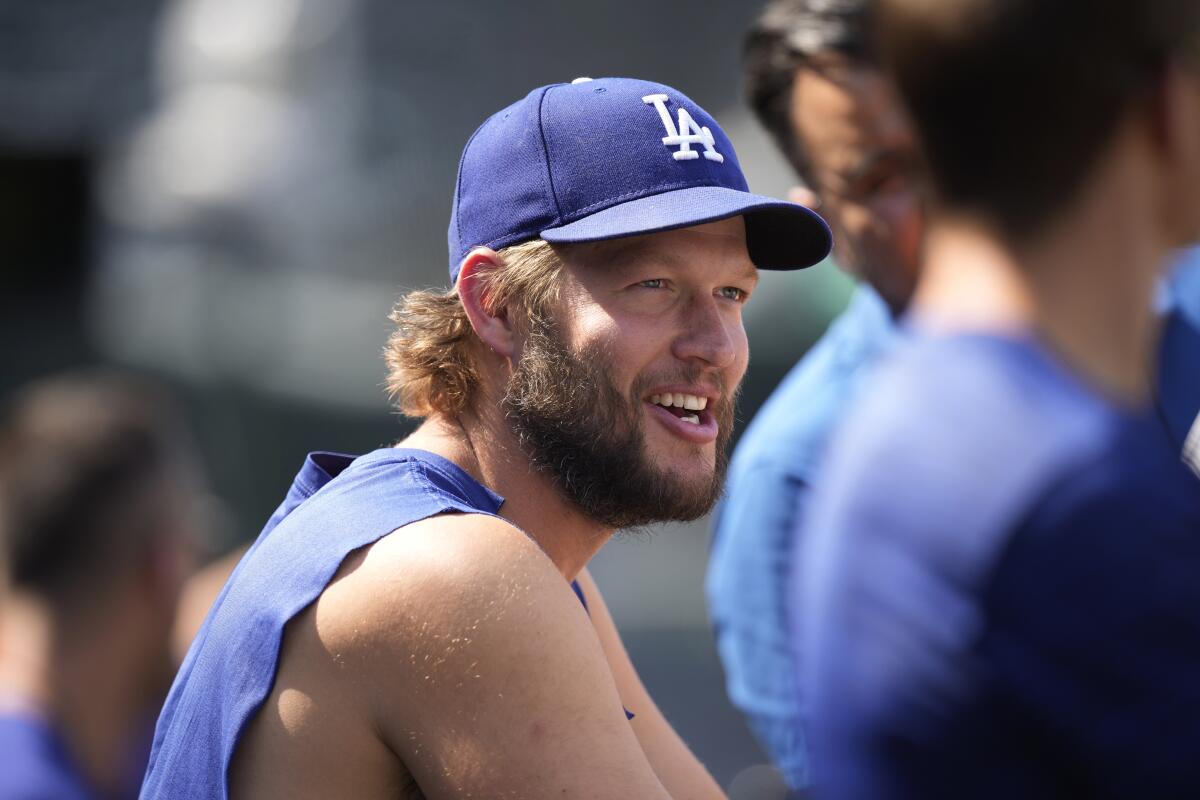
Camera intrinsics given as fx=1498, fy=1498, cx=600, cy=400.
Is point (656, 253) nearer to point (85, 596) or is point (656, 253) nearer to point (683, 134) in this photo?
point (683, 134)

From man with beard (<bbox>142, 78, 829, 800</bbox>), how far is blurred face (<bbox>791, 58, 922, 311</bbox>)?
374mm

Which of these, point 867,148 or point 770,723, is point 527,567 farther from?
point 867,148

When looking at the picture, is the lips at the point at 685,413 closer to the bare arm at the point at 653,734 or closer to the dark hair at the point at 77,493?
the bare arm at the point at 653,734

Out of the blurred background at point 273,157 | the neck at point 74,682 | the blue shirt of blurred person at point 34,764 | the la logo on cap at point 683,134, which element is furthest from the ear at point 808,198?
the blurred background at point 273,157

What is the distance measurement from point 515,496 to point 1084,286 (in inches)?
57.2

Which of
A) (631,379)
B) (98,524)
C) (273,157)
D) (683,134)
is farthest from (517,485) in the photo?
(273,157)

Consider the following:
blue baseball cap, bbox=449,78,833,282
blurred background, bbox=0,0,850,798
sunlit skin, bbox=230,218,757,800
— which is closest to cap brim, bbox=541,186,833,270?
blue baseball cap, bbox=449,78,833,282

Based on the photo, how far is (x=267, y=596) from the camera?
216 cm

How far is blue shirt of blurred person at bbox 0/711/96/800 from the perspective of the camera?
2707 mm

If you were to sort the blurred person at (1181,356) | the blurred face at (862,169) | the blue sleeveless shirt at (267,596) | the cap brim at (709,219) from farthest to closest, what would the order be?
the blurred face at (862,169)
the blurred person at (1181,356)
the cap brim at (709,219)
the blue sleeveless shirt at (267,596)

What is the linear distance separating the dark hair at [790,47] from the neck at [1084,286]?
7.10 feet

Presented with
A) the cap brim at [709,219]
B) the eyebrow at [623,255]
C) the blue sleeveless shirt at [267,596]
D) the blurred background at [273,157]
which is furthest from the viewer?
the blurred background at [273,157]

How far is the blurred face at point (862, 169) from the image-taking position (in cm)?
314

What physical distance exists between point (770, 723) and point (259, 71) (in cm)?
802
